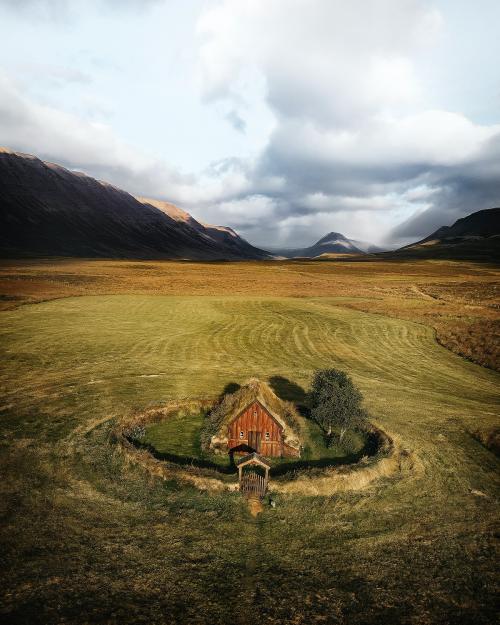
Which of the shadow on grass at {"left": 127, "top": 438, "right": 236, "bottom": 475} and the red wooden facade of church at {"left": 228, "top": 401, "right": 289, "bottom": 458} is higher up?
the red wooden facade of church at {"left": 228, "top": 401, "right": 289, "bottom": 458}

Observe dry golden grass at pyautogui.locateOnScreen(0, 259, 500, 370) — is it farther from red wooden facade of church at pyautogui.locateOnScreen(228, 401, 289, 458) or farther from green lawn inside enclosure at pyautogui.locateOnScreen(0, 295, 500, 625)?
red wooden facade of church at pyautogui.locateOnScreen(228, 401, 289, 458)

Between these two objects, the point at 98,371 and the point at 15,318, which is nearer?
the point at 98,371

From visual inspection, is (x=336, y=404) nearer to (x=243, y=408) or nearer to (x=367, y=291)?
(x=243, y=408)

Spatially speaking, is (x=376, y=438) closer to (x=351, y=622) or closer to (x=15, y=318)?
(x=351, y=622)

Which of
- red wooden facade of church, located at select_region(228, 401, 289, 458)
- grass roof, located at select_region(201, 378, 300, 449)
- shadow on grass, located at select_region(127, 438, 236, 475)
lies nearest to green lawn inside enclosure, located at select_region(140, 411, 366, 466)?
shadow on grass, located at select_region(127, 438, 236, 475)

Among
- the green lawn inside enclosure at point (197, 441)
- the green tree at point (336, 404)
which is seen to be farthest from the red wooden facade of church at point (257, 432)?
the green tree at point (336, 404)

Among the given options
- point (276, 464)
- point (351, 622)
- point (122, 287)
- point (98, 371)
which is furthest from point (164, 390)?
point (122, 287)
